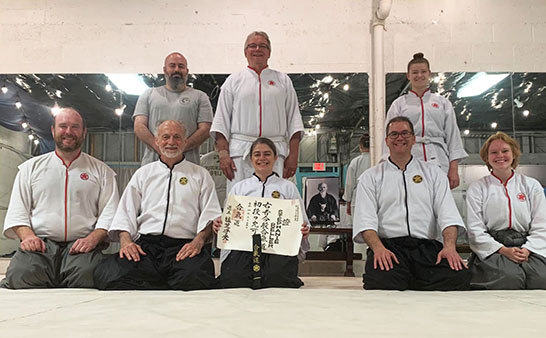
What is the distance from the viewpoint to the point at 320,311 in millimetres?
1415

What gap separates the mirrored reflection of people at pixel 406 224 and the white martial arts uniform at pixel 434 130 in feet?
1.49

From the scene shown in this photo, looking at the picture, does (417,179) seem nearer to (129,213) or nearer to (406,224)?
(406,224)

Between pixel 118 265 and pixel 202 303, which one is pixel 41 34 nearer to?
pixel 118 265

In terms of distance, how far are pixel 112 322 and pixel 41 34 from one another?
413 cm

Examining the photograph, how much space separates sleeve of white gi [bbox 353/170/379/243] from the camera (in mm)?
2713

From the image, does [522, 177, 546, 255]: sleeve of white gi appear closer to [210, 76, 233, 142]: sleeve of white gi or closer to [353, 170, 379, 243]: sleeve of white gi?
[353, 170, 379, 243]: sleeve of white gi

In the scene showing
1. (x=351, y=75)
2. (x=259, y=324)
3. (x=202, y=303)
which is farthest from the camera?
(x=351, y=75)

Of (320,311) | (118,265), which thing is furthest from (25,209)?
(320,311)

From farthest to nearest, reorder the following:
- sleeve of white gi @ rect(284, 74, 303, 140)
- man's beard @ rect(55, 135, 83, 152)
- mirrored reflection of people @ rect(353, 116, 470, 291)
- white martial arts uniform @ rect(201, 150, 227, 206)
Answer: white martial arts uniform @ rect(201, 150, 227, 206)
sleeve of white gi @ rect(284, 74, 303, 140)
man's beard @ rect(55, 135, 83, 152)
mirrored reflection of people @ rect(353, 116, 470, 291)

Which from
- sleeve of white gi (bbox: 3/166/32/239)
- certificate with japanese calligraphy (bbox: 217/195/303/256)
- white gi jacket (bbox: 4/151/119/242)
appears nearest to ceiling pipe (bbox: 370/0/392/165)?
certificate with japanese calligraphy (bbox: 217/195/303/256)

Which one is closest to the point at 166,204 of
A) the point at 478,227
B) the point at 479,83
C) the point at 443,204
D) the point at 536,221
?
the point at 443,204

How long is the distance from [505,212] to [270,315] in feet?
6.83

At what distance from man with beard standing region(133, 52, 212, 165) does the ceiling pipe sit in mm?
1631

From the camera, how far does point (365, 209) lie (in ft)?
9.07
